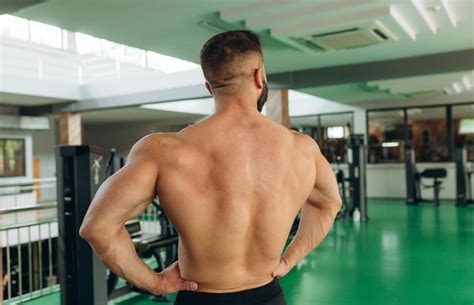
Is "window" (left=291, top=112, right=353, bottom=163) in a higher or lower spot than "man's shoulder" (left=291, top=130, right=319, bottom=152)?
higher

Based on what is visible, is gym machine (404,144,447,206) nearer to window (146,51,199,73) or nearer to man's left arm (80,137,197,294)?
window (146,51,199,73)

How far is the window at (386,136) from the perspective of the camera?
12.0 m

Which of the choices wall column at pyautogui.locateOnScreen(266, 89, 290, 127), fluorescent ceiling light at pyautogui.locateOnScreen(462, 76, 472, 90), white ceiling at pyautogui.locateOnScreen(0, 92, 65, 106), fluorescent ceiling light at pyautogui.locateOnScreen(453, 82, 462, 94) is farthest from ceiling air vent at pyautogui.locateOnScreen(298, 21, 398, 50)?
white ceiling at pyautogui.locateOnScreen(0, 92, 65, 106)

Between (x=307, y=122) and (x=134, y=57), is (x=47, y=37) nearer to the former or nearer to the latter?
(x=134, y=57)

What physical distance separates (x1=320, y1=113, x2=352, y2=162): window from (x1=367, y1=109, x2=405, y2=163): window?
2.42 ft

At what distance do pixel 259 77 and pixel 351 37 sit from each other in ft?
13.5

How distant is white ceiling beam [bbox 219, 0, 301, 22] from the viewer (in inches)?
168

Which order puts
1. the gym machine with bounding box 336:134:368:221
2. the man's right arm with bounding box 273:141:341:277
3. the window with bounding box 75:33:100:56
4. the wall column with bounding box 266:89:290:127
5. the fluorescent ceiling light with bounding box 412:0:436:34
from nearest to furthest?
the man's right arm with bounding box 273:141:341:277 < the fluorescent ceiling light with bounding box 412:0:436:34 < the wall column with bounding box 266:89:290:127 < the gym machine with bounding box 336:134:368:221 < the window with bounding box 75:33:100:56

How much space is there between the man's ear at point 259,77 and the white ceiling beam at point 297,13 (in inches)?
131

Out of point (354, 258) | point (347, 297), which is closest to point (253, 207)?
point (347, 297)

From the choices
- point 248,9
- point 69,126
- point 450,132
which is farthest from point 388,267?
point 69,126

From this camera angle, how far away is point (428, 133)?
38.3ft

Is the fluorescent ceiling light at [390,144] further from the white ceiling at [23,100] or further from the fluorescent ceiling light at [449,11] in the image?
the white ceiling at [23,100]

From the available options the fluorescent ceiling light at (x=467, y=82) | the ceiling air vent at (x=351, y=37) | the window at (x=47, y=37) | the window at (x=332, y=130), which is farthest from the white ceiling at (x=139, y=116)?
the ceiling air vent at (x=351, y=37)
